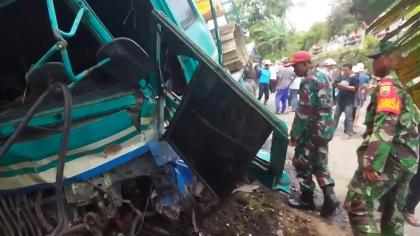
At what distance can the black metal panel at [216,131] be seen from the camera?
2254 mm

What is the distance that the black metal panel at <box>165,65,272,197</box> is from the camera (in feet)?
7.39

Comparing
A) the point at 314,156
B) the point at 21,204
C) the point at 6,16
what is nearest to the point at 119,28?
the point at 6,16

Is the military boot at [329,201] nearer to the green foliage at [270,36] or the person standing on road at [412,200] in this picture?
the person standing on road at [412,200]

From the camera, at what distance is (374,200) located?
9.06 feet

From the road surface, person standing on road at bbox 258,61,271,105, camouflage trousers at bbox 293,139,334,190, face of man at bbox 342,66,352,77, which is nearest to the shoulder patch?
camouflage trousers at bbox 293,139,334,190

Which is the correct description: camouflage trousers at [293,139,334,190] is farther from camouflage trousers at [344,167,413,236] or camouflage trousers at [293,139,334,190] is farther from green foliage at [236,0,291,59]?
green foliage at [236,0,291,59]

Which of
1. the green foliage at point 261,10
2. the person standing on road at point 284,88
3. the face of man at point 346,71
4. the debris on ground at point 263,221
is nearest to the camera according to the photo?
the debris on ground at point 263,221

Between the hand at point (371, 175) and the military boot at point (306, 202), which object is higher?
the hand at point (371, 175)

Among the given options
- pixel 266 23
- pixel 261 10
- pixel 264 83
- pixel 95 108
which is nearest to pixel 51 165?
pixel 95 108

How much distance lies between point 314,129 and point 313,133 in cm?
4

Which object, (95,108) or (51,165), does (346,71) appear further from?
(51,165)

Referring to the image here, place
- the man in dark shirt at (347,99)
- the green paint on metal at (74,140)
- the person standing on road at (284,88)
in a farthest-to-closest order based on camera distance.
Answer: the person standing on road at (284,88) < the man in dark shirt at (347,99) < the green paint on metal at (74,140)

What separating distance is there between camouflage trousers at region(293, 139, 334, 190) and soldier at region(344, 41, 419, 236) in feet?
2.76

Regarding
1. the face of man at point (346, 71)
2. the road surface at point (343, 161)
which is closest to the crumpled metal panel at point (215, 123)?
the road surface at point (343, 161)
